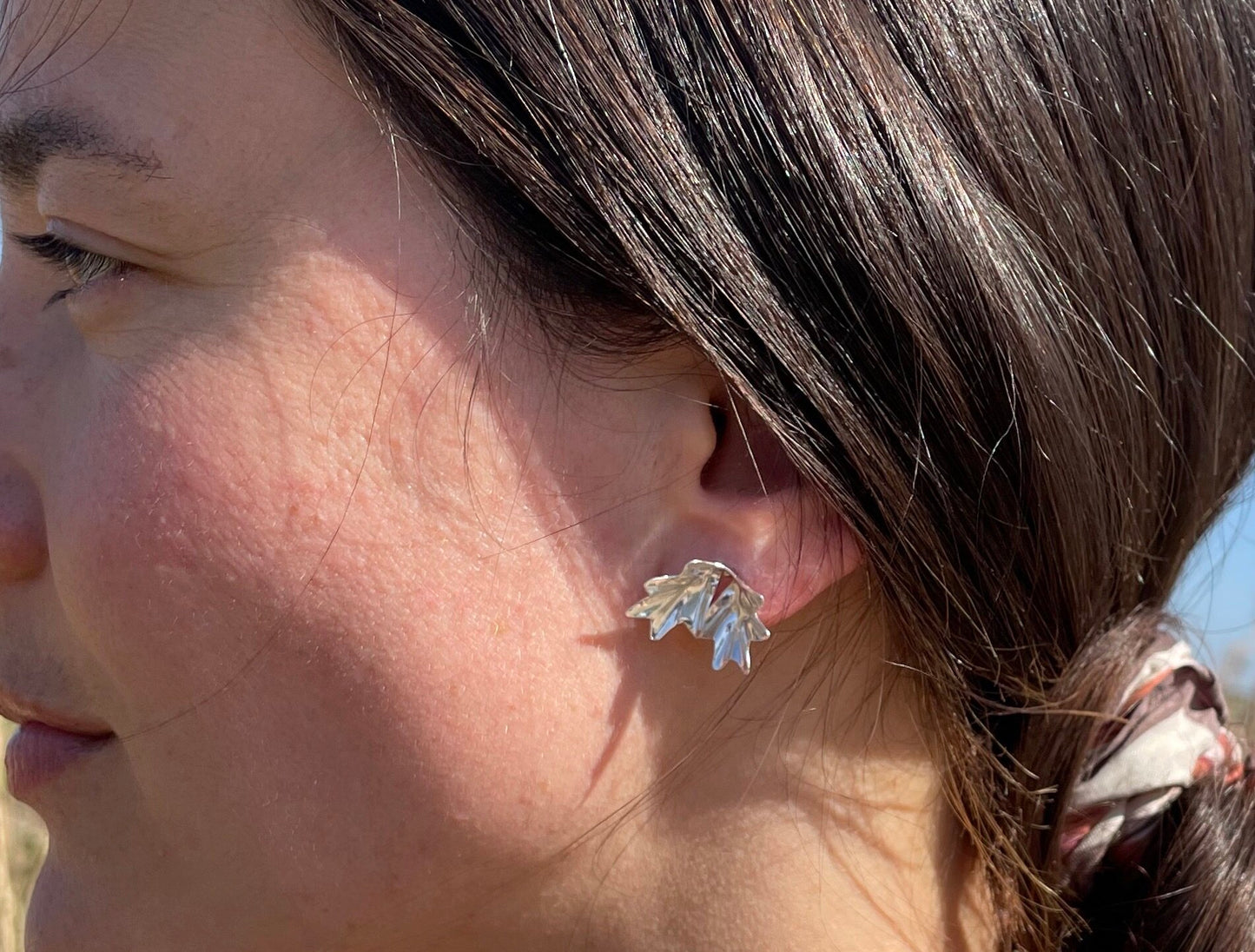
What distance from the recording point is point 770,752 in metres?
1.41

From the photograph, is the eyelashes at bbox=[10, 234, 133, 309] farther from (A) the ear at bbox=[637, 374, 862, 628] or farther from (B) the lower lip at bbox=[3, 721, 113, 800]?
(A) the ear at bbox=[637, 374, 862, 628]

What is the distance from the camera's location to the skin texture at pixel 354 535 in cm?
132

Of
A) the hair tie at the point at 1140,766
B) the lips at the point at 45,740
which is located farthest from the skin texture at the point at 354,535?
the hair tie at the point at 1140,766

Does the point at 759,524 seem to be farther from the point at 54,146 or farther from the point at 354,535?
the point at 54,146

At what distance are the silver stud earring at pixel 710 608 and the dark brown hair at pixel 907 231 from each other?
0.15 meters

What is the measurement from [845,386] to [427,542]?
50 centimetres

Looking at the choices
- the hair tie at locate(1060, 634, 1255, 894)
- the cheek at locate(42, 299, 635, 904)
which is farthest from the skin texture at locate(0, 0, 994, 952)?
the hair tie at locate(1060, 634, 1255, 894)

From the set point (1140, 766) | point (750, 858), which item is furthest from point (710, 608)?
point (1140, 766)

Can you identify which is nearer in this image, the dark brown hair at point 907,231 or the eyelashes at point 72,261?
the dark brown hair at point 907,231

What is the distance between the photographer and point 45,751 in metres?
1.49

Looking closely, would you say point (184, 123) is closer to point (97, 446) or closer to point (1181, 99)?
point (97, 446)

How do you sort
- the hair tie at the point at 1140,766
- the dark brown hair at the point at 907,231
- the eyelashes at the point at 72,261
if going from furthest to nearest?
1. the hair tie at the point at 1140,766
2. the eyelashes at the point at 72,261
3. the dark brown hair at the point at 907,231

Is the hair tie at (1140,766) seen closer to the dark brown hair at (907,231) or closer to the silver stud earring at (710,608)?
the dark brown hair at (907,231)

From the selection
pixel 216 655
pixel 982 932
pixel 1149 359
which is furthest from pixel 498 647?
pixel 1149 359
